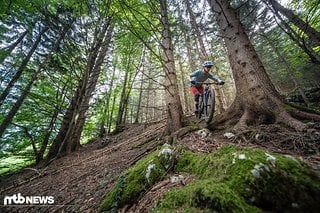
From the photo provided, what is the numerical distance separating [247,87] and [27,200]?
16.6 feet

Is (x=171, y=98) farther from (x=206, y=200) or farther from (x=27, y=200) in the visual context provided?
(x=27, y=200)

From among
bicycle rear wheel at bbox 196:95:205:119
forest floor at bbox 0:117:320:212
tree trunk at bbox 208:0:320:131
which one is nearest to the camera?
forest floor at bbox 0:117:320:212

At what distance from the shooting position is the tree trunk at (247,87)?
3.23 metres

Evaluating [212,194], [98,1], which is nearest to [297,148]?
[212,194]

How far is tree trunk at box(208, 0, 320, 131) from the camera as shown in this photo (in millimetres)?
3232

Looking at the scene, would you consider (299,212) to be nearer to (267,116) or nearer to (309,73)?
(267,116)

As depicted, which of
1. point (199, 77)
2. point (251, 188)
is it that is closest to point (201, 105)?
point (199, 77)

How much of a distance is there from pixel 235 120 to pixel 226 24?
2.34 meters

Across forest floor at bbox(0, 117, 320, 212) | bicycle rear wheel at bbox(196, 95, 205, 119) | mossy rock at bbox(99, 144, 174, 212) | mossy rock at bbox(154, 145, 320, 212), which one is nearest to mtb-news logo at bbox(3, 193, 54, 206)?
forest floor at bbox(0, 117, 320, 212)

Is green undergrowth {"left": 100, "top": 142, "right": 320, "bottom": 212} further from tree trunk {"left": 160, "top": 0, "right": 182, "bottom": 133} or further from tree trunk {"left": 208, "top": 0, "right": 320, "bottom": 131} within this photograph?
tree trunk {"left": 160, "top": 0, "right": 182, "bottom": 133}

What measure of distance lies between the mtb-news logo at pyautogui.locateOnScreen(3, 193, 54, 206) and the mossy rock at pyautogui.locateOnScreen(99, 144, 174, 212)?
1.68m

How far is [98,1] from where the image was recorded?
458 centimetres

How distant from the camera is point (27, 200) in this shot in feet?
11.7

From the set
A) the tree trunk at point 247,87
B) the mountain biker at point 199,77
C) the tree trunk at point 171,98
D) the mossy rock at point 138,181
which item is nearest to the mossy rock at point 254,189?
the mossy rock at point 138,181
